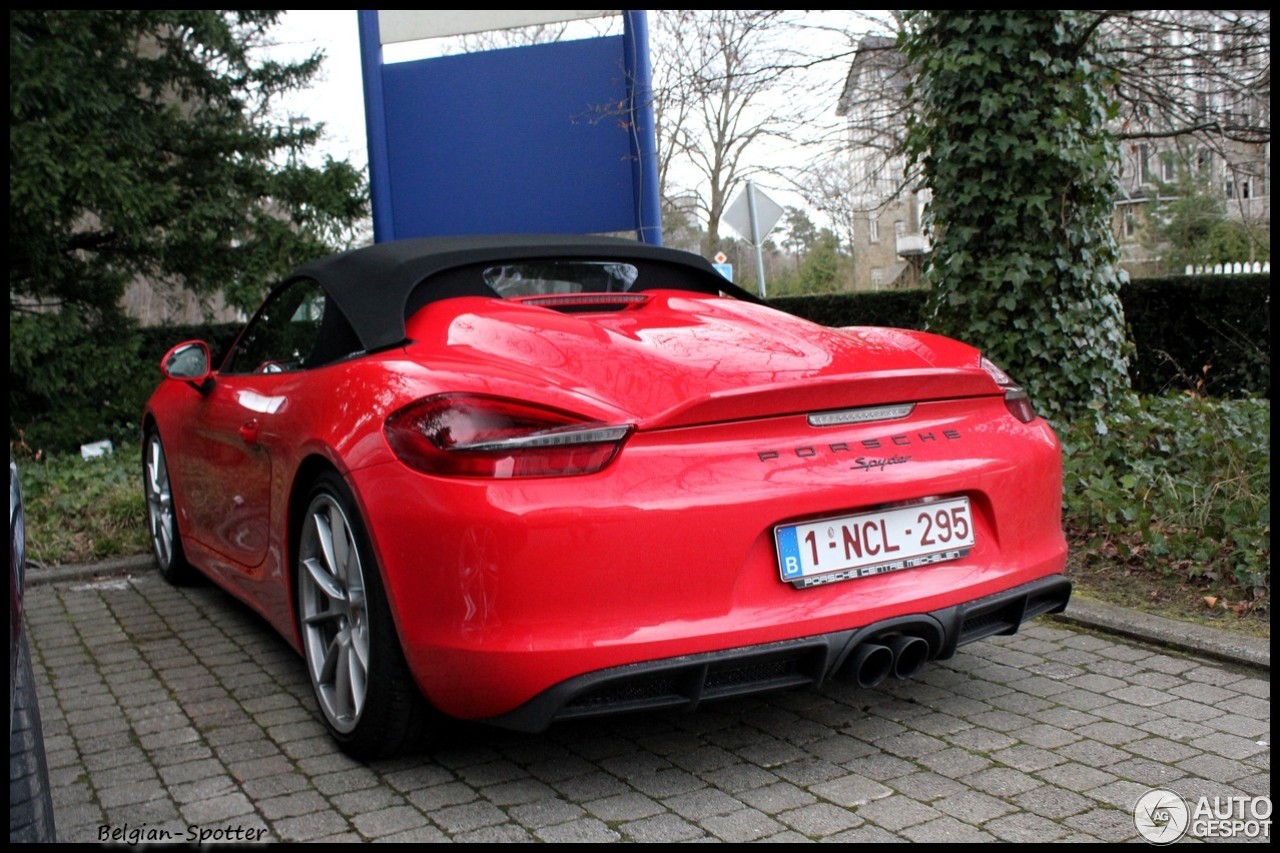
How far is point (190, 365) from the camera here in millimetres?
4520

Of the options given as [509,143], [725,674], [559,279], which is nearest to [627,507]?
[725,674]

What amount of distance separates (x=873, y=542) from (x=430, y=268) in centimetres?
161

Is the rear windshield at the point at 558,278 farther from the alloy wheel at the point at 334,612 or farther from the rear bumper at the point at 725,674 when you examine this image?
the rear bumper at the point at 725,674

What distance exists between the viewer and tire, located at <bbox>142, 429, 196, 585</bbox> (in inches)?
212

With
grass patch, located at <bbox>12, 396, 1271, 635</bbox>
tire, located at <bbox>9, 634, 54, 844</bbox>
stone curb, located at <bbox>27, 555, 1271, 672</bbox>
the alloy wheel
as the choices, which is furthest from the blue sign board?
tire, located at <bbox>9, 634, 54, 844</bbox>

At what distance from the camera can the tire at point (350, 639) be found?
2.98 metres

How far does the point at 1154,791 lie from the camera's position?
9.12 ft

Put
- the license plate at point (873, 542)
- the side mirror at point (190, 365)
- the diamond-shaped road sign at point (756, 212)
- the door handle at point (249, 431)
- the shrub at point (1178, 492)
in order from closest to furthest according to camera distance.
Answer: the license plate at point (873, 542)
the door handle at point (249, 431)
the side mirror at point (190, 365)
the shrub at point (1178, 492)
the diamond-shaped road sign at point (756, 212)

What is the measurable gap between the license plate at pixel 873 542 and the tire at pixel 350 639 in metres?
1.00

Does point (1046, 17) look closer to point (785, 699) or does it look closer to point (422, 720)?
point (785, 699)

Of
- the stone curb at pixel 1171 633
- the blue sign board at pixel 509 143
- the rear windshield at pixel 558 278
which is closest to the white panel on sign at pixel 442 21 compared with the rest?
the blue sign board at pixel 509 143

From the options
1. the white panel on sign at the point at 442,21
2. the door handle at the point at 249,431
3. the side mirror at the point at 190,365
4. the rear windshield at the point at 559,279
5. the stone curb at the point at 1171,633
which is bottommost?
the stone curb at the point at 1171,633

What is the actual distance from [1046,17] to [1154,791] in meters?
4.91

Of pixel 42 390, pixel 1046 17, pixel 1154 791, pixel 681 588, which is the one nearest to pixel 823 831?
pixel 681 588
